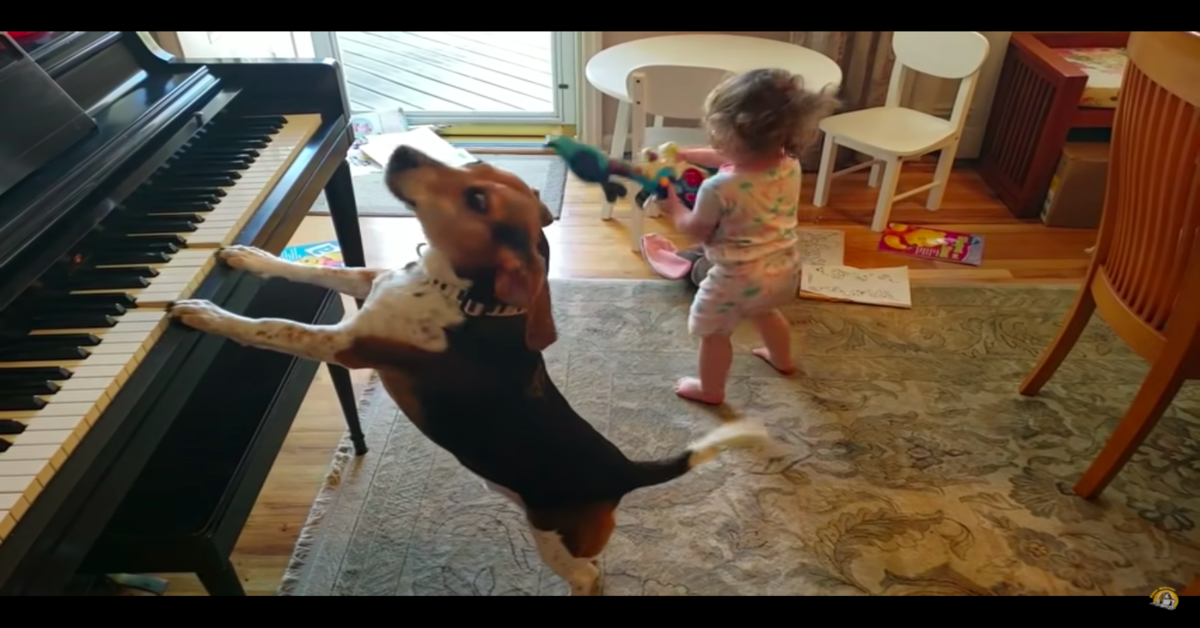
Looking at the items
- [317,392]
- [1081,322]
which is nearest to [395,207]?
[317,392]

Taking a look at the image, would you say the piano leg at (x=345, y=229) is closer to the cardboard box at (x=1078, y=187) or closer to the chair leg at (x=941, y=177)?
the chair leg at (x=941, y=177)

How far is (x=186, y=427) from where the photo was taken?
125cm

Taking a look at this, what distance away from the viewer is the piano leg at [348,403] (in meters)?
1.59

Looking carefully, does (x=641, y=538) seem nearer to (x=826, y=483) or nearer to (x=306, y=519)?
(x=826, y=483)

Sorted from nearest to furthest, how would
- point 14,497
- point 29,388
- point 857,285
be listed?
point 14,497 < point 29,388 < point 857,285

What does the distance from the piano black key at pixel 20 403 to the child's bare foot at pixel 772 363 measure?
5.29ft

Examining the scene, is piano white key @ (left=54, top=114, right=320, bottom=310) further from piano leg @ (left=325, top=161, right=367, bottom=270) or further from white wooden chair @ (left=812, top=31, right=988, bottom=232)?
white wooden chair @ (left=812, top=31, right=988, bottom=232)

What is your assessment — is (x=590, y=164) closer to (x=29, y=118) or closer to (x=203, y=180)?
(x=203, y=180)

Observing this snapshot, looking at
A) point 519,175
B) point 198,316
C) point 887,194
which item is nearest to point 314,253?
point 519,175

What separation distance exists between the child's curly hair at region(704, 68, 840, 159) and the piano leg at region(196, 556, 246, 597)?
1.15 m

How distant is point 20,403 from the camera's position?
787mm

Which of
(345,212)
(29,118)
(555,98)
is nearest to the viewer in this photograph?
(29,118)

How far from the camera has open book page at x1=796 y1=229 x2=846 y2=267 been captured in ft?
8.23

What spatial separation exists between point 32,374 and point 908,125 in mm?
2624
